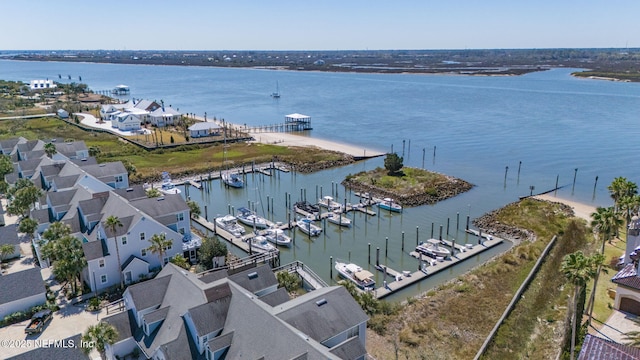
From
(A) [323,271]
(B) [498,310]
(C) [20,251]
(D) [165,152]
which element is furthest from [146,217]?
(D) [165,152]

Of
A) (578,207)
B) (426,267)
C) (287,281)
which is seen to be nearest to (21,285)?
(287,281)

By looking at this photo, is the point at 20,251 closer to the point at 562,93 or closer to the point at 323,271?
the point at 323,271

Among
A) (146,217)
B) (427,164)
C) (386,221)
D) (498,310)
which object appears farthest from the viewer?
(427,164)

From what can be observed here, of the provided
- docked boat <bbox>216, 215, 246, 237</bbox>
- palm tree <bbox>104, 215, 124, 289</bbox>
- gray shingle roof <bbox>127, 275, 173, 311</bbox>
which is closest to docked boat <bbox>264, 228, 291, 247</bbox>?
docked boat <bbox>216, 215, 246, 237</bbox>

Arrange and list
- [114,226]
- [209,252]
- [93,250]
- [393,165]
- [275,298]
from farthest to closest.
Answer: [393,165], [209,252], [93,250], [114,226], [275,298]

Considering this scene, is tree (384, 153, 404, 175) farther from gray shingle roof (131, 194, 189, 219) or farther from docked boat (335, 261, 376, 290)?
gray shingle roof (131, 194, 189, 219)

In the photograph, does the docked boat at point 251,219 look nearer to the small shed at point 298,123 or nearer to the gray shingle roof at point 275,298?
the gray shingle roof at point 275,298

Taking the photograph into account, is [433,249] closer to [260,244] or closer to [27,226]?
[260,244]
